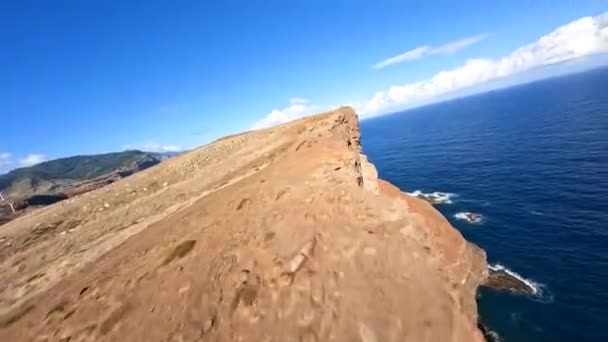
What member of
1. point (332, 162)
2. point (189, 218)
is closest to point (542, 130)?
point (332, 162)

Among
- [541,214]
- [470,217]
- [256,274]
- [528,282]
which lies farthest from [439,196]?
[256,274]

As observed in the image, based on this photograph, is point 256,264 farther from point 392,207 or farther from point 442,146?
point 442,146

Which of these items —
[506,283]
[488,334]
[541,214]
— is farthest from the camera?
[541,214]

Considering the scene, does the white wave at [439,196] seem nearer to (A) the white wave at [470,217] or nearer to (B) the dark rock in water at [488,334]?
(A) the white wave at [470,217]

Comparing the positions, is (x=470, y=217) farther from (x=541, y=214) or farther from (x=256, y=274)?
(x=256, y=274)

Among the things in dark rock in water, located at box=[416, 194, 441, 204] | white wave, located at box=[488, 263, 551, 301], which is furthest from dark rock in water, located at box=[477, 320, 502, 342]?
dark rock in water, located at box=[416, 194, 441, 204]
